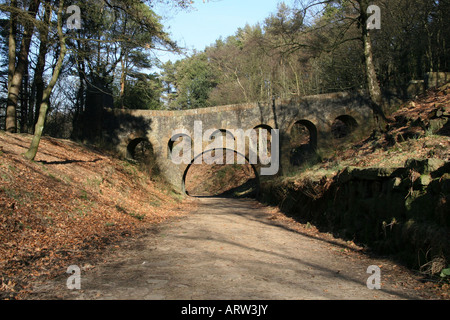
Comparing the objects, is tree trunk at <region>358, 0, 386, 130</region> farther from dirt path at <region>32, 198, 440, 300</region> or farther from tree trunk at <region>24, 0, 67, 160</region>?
tree trunk at <region>24, 0, 67, 160</region>

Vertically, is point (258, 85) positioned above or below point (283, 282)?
above

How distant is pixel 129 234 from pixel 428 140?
6525mm

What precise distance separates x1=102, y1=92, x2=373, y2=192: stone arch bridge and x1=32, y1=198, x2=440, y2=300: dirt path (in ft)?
37.9

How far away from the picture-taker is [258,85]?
3073 centimetres

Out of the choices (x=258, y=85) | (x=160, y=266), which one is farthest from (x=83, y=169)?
(x=258, y=85)

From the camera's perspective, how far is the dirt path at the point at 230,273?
11.5 ft

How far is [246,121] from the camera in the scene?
61.4ft

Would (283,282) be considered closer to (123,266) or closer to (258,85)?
(123,266)

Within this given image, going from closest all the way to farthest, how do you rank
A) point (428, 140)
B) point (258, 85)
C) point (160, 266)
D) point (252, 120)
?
1. point (160, 266)
2. point (428, 140)
3. point (252, 120)
4. point (258, 85)

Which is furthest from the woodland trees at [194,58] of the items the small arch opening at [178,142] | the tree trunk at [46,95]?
the small arch opening at [178,142]

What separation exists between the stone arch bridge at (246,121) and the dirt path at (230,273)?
11560 millimetres

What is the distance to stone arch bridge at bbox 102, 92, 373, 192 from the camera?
17266 millimetres
